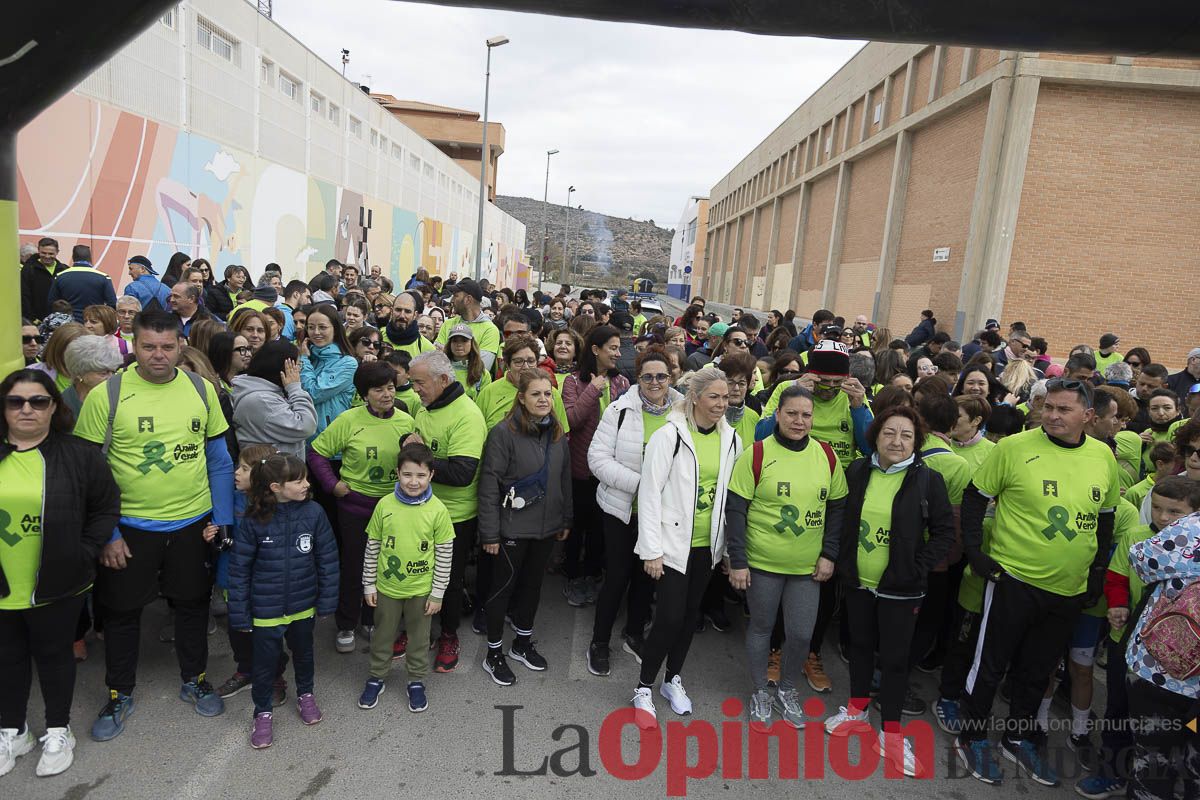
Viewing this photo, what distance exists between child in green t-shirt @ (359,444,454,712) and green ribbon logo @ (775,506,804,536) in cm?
191

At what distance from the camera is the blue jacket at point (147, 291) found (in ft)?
25.2

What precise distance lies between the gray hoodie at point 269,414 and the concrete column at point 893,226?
→ 18176 mm

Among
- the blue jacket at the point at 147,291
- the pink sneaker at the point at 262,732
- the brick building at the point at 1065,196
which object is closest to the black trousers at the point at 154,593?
the pink sneaker at the point at 262,732

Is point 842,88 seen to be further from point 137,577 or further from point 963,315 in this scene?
point 137,577

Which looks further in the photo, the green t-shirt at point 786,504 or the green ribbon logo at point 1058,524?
the green t-shirt at point 786,504

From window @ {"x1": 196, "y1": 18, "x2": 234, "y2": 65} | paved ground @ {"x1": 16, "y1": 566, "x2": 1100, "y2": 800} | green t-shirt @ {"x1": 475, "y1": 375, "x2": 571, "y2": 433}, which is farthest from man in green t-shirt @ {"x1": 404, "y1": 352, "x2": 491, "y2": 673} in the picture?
window @ {"x1": 196, "y1": 18, "x2": 234, "y2": 65}

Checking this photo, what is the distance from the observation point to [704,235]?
6209 cm

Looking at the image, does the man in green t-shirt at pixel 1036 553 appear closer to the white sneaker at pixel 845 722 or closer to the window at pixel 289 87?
the white sneaker at pixel 845 722

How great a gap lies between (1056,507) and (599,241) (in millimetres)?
135111

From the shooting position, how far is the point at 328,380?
5.15 meters

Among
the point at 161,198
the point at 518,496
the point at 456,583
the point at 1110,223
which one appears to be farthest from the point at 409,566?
the point at 1110,223

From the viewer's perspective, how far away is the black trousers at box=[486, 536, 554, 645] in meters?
4.30

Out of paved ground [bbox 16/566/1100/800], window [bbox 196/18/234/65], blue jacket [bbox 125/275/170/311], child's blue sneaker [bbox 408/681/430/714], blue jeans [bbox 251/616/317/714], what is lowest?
paved ground [bbox 16/566/1100/800]

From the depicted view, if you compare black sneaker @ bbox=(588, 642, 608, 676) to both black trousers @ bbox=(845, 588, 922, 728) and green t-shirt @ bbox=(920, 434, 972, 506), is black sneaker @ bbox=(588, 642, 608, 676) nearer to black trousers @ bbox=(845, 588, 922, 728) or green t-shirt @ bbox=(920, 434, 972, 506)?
black trousers @ bbox=(845, 588, 922, 728)
